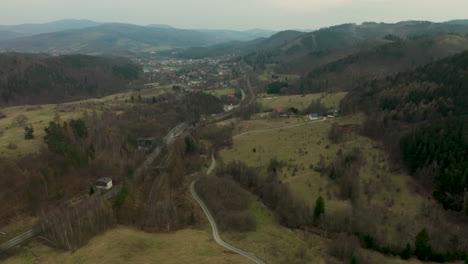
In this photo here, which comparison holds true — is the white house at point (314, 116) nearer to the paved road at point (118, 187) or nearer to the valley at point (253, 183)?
the valley at point (253, 183)

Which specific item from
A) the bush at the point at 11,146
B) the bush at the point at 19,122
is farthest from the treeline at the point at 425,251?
A: the bush at the point at 19,122

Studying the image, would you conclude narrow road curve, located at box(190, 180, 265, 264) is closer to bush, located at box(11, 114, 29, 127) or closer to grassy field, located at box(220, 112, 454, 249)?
grassy field, located at box(220, 112, 454, 249)

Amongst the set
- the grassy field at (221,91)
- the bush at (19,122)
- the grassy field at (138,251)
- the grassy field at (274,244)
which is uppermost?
the grassy field at (221,91)

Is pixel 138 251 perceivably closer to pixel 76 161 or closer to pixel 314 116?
pixel 76 161

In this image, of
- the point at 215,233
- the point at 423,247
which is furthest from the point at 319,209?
the point at 215,233

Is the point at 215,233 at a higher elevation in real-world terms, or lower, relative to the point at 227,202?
lower

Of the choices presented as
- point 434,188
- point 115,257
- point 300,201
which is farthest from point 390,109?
point 115,257

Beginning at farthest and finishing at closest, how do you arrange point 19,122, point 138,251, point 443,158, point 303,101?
point 303,101
point 19,122
point 443,158
point 138,251
